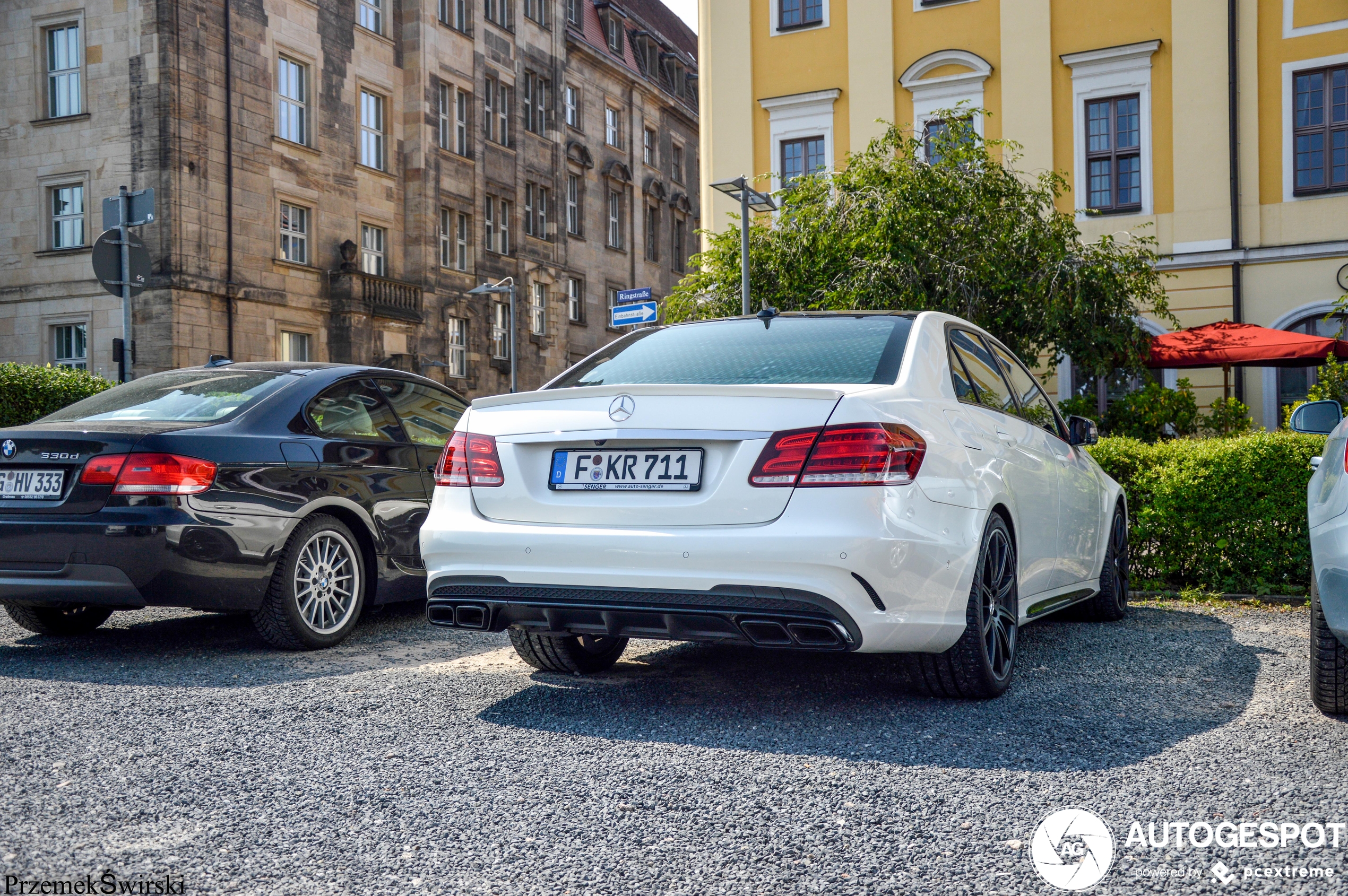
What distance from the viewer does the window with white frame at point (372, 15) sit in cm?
3269

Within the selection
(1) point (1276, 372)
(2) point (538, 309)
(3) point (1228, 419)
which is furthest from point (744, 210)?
(2) point (538, 309)

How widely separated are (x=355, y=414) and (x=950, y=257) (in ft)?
32.5

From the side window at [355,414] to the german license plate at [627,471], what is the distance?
251 cm

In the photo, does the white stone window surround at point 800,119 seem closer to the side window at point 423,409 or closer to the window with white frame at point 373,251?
the window with white frame at point 373,251

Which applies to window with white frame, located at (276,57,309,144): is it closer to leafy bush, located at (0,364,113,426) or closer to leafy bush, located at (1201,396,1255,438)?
→ leafy bush, located at (0,364,113,426)

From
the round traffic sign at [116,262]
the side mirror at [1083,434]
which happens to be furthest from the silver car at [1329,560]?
the round traffic sign at [116,262]

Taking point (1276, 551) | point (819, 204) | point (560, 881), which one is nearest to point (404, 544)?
point (560, 881)

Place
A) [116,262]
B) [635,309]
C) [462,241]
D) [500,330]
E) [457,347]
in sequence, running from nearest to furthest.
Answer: [116,262], [635,309], [457,347], [462,241], [500,330]

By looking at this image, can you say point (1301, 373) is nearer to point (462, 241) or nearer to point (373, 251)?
point (373, 251)

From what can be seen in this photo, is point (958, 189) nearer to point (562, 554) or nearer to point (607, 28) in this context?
point (562, 554)

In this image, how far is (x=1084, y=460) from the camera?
21.9 ft

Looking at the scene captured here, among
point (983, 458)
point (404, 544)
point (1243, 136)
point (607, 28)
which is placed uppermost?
point (607, 28)

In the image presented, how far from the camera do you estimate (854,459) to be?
4.06 meters

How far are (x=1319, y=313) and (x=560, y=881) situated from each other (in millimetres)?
20355
